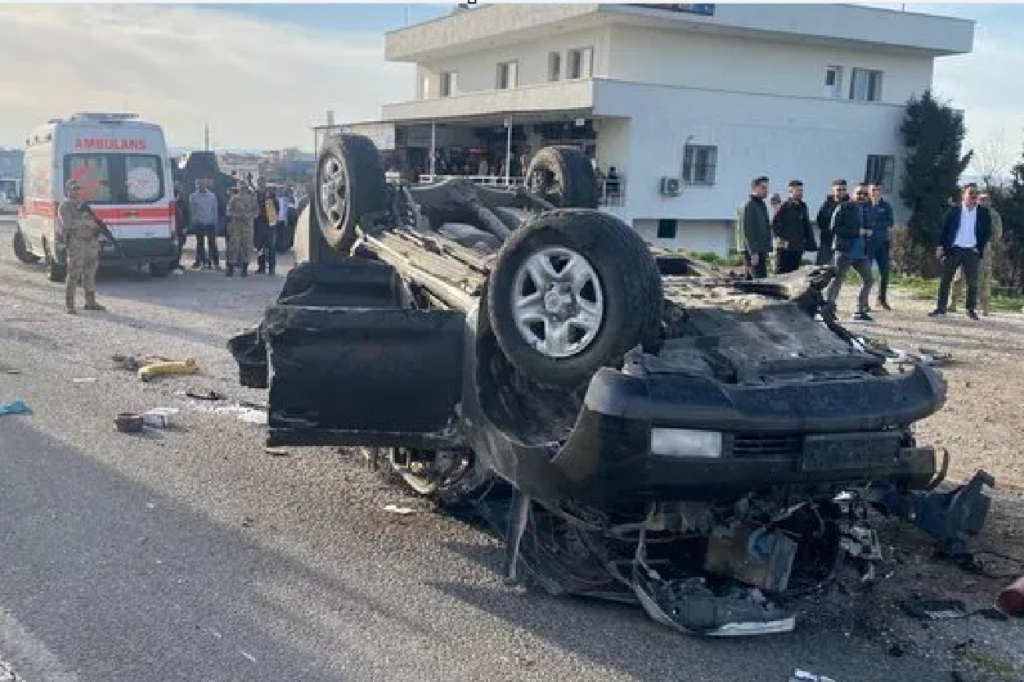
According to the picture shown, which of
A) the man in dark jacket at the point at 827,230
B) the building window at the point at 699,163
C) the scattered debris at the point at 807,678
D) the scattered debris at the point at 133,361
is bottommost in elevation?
the scattered debris at the point at 807,678

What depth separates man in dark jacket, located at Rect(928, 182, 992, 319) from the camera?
12.4 metres

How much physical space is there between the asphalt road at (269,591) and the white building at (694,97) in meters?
23.3

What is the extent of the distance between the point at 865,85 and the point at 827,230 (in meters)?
27.0

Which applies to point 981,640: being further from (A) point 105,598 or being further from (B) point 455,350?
(A) point 105,598

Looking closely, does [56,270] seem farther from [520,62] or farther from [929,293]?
[520,62]

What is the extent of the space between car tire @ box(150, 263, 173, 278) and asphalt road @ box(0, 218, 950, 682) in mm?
9430

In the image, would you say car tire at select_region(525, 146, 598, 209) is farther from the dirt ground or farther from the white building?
the white building

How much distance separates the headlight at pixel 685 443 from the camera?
374 centimetres

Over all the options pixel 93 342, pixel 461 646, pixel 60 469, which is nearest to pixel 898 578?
pixel 461 646

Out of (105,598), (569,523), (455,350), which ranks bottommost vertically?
(105,598)

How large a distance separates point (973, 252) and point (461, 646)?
1066cm

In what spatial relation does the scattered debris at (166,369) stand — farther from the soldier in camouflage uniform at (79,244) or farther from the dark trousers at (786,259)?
the dark trousers at (786,259)

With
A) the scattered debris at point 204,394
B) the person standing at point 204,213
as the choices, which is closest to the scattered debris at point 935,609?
the scattered debris at point 204,394

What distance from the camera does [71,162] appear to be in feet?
48.9
